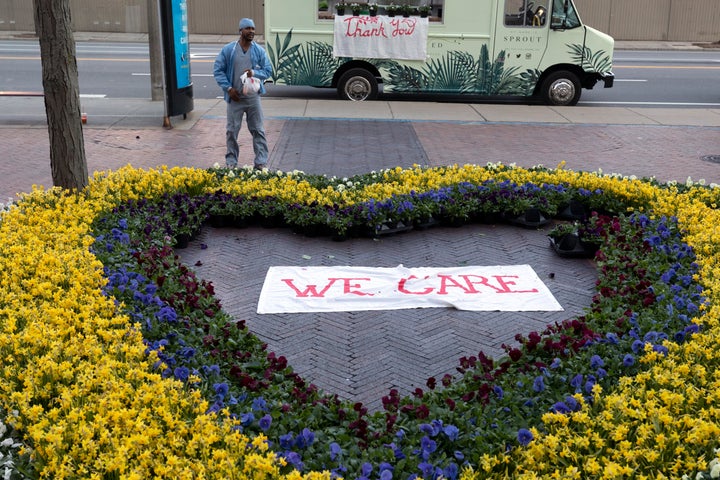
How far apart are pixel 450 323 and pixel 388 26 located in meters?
10.4

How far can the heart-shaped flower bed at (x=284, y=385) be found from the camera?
336 cm

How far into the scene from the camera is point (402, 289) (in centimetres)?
649

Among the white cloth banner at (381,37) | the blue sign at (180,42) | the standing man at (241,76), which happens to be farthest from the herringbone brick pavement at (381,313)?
the white cloth banner at (381,37)

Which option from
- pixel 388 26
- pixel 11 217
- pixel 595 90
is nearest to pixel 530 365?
pixel 11 217

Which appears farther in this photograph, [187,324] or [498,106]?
[498,106]

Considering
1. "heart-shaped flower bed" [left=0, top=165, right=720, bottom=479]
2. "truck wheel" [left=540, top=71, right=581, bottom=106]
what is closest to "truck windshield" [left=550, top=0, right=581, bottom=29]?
"truck wheel" [left=540, top=71, right=581, bottom=106]

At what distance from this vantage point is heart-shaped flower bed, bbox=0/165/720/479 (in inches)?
132

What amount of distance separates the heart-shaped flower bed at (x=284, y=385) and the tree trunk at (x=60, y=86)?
424mm

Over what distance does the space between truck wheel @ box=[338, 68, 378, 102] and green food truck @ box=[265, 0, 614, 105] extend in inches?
1.6

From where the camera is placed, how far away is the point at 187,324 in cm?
491

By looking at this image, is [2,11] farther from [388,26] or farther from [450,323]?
[450,323]

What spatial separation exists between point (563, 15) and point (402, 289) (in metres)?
10.7

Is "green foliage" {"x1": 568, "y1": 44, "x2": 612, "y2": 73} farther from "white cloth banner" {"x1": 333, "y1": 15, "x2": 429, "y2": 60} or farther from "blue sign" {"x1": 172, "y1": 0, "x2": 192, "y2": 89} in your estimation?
"blue sign" {"x1": 172, "y1": 0, "x2": 192, "y2": 89}

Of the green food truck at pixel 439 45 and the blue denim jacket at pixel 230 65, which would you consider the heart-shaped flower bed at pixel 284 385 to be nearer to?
the blue denim jacket at pixel 230 65
